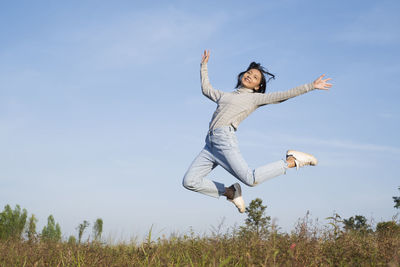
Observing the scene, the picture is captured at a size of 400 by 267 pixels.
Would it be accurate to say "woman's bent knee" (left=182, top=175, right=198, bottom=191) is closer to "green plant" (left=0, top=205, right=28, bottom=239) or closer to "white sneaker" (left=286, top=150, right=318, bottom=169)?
"white sneaker" (left=286, top=150, right=318, bottom=169)

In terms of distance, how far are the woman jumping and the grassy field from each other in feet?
3.33

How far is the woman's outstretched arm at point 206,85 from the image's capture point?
7246 mm

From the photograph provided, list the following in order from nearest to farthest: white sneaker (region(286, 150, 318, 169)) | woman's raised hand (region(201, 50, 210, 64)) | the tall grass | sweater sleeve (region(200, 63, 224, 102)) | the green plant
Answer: the tall grass, white sneaker (region(286, 150, 318, 169)), sweater sleeve (region(200, 63, 224, 102)), woman's raised hand (region(201, 50, 210, 64)), the green plant

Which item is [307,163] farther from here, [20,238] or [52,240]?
[20,238]

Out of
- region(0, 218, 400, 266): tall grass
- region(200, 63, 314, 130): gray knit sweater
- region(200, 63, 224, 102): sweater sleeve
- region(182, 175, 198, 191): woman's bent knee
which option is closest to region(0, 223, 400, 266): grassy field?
region(0, 218, 400, 266): tall grass

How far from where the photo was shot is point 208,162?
675cm

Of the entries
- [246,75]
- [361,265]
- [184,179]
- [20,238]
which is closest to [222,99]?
[246,75]

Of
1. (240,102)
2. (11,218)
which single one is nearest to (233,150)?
(240,102)

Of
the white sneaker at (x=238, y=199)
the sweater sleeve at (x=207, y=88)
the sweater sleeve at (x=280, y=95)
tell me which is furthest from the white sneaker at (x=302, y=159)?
the sweater sleeve at (x=207, y=88)

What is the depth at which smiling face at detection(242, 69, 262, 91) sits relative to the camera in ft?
23.9

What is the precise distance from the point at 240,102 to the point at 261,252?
130 inches

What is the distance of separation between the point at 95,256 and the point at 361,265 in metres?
3.16

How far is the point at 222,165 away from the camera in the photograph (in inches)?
259

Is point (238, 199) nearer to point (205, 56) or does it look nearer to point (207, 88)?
point (207, 88)
